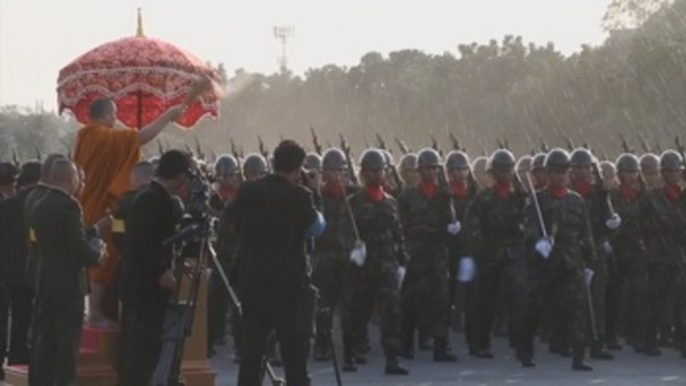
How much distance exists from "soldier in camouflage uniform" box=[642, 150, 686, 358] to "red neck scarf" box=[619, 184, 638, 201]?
0.66 meters

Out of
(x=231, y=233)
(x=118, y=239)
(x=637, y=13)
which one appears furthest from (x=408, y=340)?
(x=637, y=13)

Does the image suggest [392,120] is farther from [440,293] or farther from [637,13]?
[440,293]

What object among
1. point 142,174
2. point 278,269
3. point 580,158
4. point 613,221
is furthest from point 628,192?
point 278,269

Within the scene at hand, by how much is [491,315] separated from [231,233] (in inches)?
113

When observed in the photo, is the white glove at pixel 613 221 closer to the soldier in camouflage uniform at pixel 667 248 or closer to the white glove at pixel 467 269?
the soldier in camouflage uniform at pixel 667 248

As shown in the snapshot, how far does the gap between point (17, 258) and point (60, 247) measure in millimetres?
4514

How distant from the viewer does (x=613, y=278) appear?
21.5 meters

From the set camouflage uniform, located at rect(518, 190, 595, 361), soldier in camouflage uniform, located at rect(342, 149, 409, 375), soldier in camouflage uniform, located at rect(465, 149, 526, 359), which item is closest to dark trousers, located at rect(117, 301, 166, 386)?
soldier in camouflage uniform, located at rect(342, 149, 409, 375)

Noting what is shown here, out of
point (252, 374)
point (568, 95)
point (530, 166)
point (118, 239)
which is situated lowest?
point (252, 374)

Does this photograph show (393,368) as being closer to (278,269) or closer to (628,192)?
(628,192)

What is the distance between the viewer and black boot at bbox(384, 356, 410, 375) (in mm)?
18625

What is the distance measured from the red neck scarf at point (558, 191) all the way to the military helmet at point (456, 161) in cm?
256

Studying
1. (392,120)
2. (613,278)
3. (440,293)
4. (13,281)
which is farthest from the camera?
(392,120)

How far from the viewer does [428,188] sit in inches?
797
